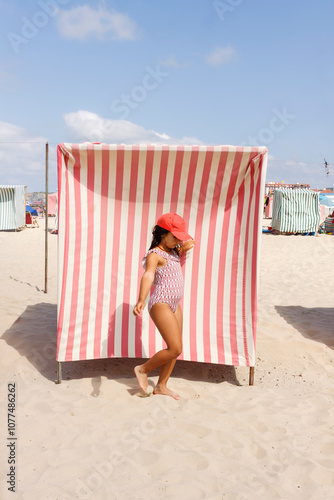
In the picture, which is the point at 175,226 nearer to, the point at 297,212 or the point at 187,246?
the point at 187,246

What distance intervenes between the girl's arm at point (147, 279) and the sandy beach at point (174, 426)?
2.67 feet

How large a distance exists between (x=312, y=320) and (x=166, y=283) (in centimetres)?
326

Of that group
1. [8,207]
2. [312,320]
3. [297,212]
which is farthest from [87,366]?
[8,207]

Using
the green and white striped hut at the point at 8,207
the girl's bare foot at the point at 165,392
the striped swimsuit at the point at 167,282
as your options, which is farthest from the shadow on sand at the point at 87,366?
the green and white striped hut at the point at 8,207

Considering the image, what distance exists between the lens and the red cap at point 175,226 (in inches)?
119

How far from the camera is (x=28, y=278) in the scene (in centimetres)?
802

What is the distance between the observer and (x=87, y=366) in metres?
4.01

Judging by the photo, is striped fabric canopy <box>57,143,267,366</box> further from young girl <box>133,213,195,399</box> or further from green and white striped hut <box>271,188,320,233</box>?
green and white striped hut <box>271,188,320,233</box>

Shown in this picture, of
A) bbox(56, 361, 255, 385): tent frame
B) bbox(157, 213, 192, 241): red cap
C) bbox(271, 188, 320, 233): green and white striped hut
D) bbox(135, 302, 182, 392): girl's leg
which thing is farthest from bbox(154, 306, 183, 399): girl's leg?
bbox(271, 188, 320, 233): green and white striped hut

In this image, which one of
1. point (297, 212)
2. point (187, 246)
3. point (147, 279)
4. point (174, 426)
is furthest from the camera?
point (297, 212)

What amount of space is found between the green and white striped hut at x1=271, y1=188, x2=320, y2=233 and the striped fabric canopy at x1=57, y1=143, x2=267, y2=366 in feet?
47.3

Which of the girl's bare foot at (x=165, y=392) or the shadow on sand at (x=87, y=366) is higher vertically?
the girl's bare foot at (x=165, y=392)

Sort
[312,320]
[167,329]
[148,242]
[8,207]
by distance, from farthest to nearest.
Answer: [8,207], [312,320], [148,242], [167,329]

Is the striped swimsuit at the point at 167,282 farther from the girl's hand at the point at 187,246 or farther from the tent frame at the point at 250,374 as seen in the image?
the tent frame at the point at 250,374
